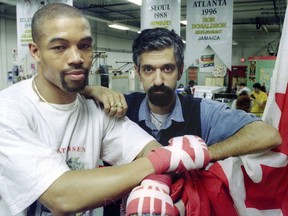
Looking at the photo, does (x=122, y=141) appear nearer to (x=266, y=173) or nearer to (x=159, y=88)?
(x=159, y=88)

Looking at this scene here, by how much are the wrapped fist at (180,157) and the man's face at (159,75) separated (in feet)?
2.46

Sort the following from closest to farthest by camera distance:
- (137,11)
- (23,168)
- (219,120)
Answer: (23,168), (219,120), (137,11)

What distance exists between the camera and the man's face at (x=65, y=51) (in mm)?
1372

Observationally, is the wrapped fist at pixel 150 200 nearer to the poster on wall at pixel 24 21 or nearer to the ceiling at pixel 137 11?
the poster on wall at pixel 24 21

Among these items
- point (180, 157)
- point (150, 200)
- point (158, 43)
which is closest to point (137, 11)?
point (158, 43)

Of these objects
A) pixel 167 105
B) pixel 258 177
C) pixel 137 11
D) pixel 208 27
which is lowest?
pixel 258 177

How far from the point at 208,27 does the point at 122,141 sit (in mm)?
3228

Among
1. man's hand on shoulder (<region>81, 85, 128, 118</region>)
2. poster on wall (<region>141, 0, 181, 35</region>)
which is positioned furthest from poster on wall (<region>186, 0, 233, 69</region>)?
man's hand on shoulder (<region>81, 85, 128, 118</region>)

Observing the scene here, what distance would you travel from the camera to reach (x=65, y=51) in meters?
1.39

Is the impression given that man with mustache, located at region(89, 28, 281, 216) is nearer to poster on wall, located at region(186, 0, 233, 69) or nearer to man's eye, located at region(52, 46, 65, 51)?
man's eye, located at region(52, 46, 65, 51)

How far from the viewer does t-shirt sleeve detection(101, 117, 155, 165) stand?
1505 mm

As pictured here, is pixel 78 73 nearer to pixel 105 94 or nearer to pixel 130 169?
pixel 105 94

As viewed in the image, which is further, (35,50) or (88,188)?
(35,50)

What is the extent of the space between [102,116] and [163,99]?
1.51ft
